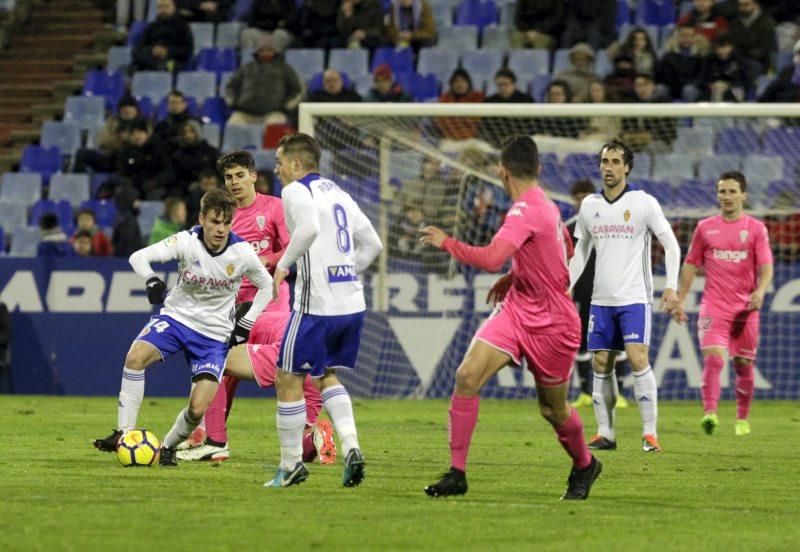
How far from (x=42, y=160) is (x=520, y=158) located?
51.7 feet

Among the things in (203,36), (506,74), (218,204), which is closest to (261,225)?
(218,204)

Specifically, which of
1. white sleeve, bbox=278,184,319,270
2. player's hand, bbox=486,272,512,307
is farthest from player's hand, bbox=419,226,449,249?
white sleeve, bbox=278,184,319,270

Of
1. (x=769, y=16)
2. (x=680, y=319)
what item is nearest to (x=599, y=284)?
(x=680, y=319)

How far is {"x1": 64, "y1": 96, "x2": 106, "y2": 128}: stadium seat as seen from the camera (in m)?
23.5

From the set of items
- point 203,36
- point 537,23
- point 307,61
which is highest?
point 537,23

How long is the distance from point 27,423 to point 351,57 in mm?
10206

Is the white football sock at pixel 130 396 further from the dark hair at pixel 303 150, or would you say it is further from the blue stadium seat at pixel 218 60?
the blue stadium seat at pixel 218 60

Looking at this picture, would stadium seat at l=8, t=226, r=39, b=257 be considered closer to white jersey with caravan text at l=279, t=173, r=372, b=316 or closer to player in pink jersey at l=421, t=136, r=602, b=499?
white jersey with caravan text at l=279, t=173, r=372, b=316

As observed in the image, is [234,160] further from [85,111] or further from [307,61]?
[85,111]

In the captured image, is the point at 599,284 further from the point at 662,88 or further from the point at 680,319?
the point at 662,88

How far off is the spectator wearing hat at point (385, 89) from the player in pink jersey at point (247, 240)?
9.91 m

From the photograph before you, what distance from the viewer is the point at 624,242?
1248cm

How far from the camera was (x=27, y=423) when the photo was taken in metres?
14.3

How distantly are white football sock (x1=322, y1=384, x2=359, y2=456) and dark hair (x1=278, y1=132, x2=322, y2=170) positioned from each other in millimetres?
1321
